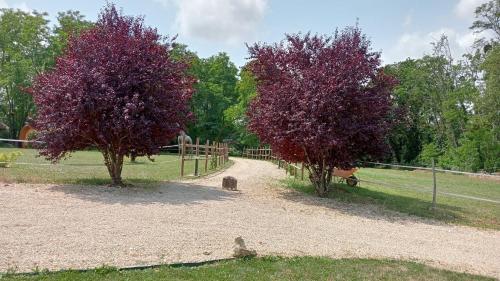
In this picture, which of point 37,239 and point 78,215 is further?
point 78,215

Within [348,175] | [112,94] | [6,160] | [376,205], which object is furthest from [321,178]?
[6,160]

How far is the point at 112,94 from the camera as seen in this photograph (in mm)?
10625

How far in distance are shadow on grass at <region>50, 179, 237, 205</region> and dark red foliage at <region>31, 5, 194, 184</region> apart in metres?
1.11

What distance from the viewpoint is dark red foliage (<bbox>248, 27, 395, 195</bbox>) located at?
11.3 meters

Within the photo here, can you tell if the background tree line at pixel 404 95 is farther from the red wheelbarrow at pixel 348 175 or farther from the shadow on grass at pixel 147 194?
the shadow on grass at pixel 147 194

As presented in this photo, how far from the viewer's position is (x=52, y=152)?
37.1 feet

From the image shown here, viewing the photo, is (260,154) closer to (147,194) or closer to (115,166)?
(115,166)

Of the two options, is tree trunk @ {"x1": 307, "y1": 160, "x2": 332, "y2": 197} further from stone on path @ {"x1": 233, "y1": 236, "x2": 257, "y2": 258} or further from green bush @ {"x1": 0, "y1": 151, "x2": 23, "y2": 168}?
green bush @ {"x1": 0, "y1": 151, "x2": 23, "y2": 168}

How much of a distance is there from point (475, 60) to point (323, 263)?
41149mm

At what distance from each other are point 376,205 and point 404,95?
4281cm

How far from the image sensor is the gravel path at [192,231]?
561cm

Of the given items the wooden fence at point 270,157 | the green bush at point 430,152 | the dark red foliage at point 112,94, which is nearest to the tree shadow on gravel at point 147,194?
the dark red foliage at point 112,94

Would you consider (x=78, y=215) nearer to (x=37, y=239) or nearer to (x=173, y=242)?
(x=37, y=239)

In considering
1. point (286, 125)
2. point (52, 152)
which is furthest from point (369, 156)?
point (52, 152)
